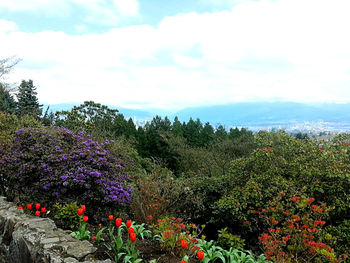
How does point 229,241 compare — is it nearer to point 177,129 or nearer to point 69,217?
point 69,217

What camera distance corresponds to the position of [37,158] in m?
4.61

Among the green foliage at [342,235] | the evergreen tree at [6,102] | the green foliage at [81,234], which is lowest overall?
the green foliage at [342,235]

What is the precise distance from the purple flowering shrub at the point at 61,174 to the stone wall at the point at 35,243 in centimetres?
62

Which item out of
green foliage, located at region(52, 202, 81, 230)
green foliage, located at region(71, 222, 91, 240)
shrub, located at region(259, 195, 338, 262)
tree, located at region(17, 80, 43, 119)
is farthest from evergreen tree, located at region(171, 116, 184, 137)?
green foliage, located at region(71, 222, 91, 240)

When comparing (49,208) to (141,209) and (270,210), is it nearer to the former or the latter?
(141,209)

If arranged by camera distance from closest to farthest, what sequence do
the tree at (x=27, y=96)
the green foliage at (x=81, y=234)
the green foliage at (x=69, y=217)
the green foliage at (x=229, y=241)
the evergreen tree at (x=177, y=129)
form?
1. the green foliage at (x=81, y=234)
2. the green foliage at (x=69, y=217)
3. the green foliage at (x=229, y=241)
4. the evergreen tree at (x=177, y=129)
5. the tree at (x=27, y=96)

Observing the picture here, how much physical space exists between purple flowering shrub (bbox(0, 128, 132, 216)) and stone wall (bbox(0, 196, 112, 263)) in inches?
24.4

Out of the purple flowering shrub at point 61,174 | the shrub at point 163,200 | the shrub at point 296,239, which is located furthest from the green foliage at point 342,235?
the purple flowering shrub at point 61,174

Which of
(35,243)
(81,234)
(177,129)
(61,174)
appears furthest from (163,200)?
(177,129)

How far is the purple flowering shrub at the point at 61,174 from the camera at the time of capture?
4.26m

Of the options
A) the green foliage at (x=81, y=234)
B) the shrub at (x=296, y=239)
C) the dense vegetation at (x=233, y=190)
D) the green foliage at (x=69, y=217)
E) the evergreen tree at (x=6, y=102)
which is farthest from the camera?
the evergreen tree at (x=6, y=102)

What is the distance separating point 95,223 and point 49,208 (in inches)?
30.0

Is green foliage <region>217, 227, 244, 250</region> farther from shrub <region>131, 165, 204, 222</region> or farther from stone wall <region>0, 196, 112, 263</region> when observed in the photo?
stone wall <region>0, 196, 112, 263</region>

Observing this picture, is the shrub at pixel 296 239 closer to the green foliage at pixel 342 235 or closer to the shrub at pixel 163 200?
the green foliage at pixel 342 235
